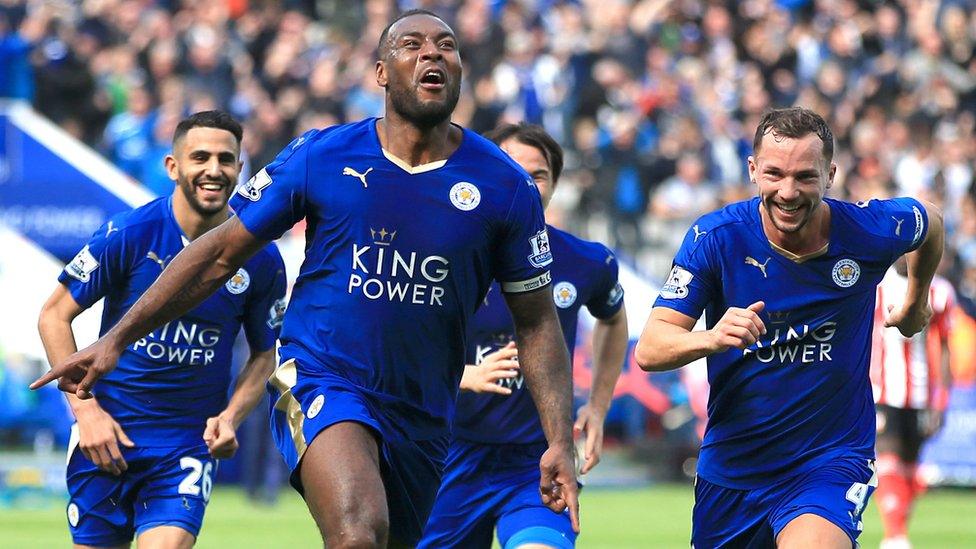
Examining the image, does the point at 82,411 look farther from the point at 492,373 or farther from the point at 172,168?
the point at 492,373

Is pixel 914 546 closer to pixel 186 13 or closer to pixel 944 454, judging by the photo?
pixel 944 454

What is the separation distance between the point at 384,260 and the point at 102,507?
2.40 metres

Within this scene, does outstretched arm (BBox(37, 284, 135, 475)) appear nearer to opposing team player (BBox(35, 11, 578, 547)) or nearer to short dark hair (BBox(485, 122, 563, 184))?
opposing team player (BBox(35, 11, 578, 547))

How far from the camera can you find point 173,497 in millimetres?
7754

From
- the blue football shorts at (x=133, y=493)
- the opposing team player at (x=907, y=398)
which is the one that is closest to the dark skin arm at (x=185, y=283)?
A: the blue football shorts at (x=133, y=493)

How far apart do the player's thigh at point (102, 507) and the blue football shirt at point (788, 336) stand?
276 cm

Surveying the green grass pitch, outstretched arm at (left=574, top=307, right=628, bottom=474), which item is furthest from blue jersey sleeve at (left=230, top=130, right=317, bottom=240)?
the green grass pitch

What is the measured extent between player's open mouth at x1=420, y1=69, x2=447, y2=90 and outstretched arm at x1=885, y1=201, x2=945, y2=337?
232 cm

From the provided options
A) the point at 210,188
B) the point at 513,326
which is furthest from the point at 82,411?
the point at 513,326

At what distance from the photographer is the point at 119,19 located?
70.7ft

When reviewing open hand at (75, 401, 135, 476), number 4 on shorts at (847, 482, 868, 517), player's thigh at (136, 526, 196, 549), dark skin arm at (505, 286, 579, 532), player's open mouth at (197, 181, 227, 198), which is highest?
player's open mouth at (197, 181, 227, 198)

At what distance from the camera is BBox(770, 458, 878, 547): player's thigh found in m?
6.53

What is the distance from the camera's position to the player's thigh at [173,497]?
7.62 metres

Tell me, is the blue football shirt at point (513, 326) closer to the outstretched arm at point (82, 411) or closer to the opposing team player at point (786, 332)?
the opposing team player at point (786, 332)
